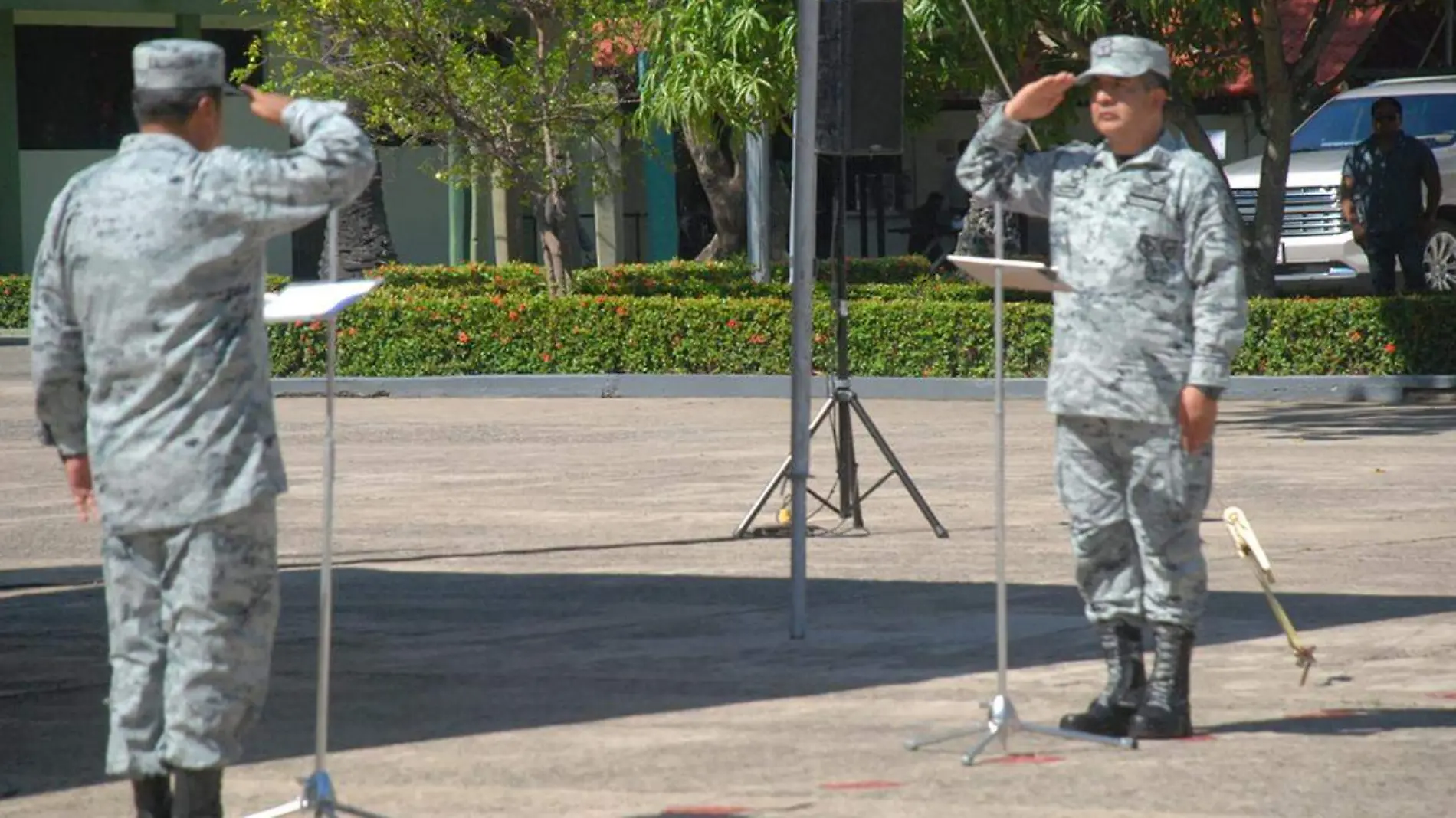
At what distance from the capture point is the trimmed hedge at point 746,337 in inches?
795

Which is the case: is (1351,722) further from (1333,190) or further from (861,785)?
(1333,190)

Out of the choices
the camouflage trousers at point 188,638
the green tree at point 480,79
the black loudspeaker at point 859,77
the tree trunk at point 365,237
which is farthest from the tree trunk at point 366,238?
the camouflage trousers at point 188,638

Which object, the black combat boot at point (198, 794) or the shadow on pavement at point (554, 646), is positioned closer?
the black combat boot at point (198, 794)

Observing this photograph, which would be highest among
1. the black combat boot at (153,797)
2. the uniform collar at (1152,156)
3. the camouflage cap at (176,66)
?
the camouflage cap at (176,66)

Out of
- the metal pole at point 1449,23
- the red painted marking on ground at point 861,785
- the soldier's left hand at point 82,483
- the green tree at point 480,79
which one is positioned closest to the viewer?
the soldier's left hand at point 82,483

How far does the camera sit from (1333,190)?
2416 cm

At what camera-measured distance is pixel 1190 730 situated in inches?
286

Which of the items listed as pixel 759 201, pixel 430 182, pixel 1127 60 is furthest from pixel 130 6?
pixel 1127 60

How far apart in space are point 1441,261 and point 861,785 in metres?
17.5

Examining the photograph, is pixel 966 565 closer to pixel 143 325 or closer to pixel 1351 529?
pixel 1351 529

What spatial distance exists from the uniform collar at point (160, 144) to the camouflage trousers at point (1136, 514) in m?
2.67

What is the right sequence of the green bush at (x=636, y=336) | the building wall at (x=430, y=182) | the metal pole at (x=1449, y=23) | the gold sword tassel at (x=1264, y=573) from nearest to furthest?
the gold sword tassel at (x=1264, y=573) → the green bush at (x=636, y=336) → the metal pole at (x=1449, y=23) → the building wall at (x=430, y=182)

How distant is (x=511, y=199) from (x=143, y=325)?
26.2m

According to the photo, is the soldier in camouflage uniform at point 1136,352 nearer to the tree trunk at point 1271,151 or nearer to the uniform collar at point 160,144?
the uniform collar at point 160,144
